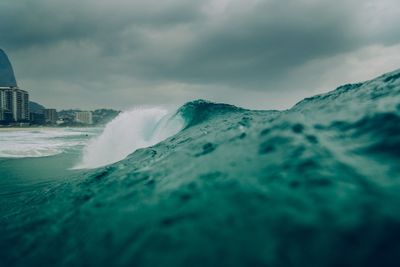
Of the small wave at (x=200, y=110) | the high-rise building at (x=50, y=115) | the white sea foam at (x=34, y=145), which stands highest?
the high-rise building at (x=50, y=115)

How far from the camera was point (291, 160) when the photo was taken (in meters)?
4.07

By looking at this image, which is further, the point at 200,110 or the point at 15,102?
the point at 15,102

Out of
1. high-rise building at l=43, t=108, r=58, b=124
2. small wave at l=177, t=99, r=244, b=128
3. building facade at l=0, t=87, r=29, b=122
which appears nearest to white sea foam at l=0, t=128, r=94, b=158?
small wave at l=177, t=99, r=244, b=128

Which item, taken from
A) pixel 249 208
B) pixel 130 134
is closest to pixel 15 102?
pixel 130 134

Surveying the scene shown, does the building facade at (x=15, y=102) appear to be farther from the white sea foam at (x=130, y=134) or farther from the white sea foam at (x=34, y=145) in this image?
the white sea foam at (x=130, y=134)

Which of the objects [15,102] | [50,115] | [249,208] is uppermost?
[15,102]

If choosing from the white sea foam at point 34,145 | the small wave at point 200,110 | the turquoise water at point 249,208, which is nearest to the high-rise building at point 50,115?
the white sea foam at point 34,145

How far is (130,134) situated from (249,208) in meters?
14.0

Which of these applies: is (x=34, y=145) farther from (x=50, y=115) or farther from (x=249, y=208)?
(x=50, y=115)

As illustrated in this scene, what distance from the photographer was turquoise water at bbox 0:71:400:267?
254 centimetres

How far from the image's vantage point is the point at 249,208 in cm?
317

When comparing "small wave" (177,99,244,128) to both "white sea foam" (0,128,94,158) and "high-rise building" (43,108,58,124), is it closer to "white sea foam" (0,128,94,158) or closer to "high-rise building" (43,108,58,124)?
"white sea foam" (0,128,94,158)

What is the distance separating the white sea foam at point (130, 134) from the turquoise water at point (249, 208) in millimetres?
7540

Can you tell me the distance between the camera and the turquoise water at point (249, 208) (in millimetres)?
2537
